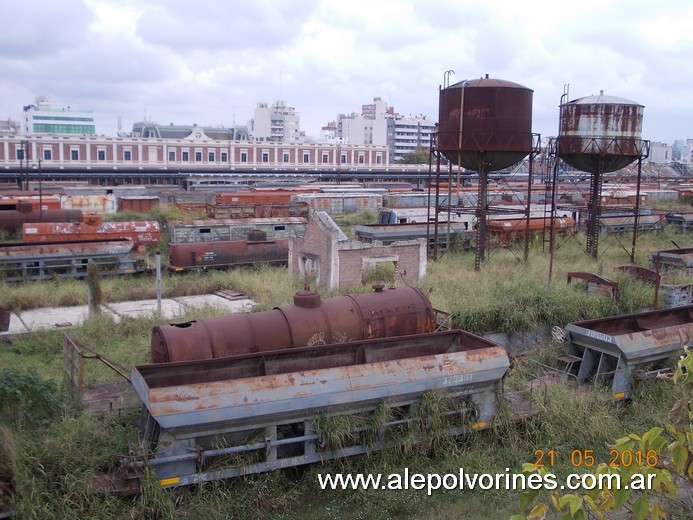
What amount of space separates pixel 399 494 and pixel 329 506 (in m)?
0.93

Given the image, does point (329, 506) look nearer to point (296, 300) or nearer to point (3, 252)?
point (296, 300)

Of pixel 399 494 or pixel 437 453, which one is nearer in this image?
pixel 399 494

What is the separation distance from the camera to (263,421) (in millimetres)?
8414

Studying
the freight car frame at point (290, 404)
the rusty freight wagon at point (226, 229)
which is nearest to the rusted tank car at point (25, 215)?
the rusty freight wagon at point (226, 229)

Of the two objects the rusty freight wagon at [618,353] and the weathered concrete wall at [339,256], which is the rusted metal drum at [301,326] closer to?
the rusty freight wagon at [618,353]

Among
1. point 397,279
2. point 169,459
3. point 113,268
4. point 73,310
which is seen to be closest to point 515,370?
point 169,459

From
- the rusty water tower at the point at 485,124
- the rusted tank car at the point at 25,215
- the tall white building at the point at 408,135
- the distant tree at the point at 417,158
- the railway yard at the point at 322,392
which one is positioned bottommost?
the railway yard at the point at 322,392

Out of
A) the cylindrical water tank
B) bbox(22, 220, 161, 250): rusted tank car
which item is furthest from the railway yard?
the cylindrical water tank

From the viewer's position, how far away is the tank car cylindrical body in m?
21.3

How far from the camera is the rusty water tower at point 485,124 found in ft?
70.1

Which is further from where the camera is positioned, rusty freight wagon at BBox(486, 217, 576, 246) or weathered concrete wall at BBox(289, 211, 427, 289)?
rusty freight wagon at BBox(486, 217, 576, 246)

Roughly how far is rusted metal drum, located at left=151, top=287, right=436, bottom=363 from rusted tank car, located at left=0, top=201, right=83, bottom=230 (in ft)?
78.3

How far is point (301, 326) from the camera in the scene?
10.8 meters

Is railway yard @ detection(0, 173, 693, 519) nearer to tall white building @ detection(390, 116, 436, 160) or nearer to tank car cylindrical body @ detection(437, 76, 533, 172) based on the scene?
tank car cylindrical body @ detection(437, 76, 533, 172)
